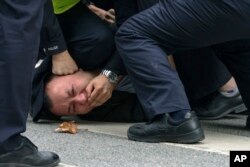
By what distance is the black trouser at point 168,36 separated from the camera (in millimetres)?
2287

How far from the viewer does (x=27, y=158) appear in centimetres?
185

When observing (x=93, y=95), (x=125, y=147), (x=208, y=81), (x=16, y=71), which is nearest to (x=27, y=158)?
(x=16, y=71)

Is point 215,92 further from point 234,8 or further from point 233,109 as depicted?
point 234,8

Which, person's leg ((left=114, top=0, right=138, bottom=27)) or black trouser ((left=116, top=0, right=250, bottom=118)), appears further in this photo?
person's leg ((left=114, top=0, right=138, bottom=27))

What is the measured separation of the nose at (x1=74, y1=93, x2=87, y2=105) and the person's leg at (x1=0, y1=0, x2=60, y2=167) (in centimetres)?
95

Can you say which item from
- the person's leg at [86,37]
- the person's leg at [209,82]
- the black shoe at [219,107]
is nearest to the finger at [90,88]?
the person's leg at [86,37]

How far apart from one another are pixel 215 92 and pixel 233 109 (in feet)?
0.42

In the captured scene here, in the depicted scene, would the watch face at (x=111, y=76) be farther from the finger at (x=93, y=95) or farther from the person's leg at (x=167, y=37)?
the person's leg at (x=167, y=37)

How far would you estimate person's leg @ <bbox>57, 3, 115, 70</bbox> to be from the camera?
287cm

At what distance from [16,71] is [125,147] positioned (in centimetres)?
63

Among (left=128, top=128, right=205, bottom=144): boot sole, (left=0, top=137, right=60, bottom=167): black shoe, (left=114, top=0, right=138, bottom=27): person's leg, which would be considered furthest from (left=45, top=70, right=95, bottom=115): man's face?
(left=0, top=137, right=60, bottom=167): black shoe

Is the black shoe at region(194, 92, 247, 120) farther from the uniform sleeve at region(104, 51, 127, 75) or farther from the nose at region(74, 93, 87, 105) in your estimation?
the nose at region(74, 93, 87, 105)

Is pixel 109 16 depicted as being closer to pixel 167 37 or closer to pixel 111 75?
pixel 111 75

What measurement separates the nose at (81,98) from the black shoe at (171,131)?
516 mm
